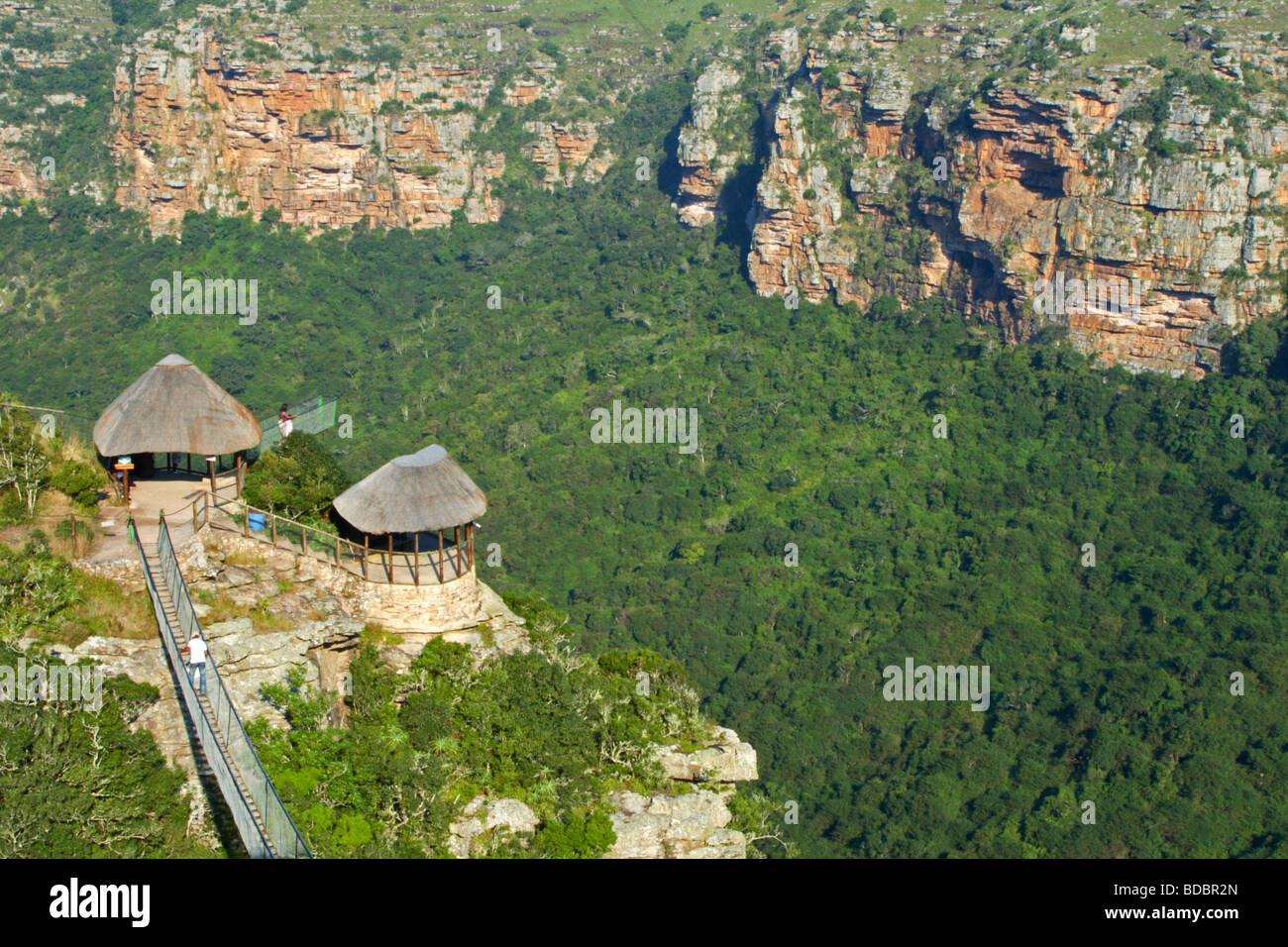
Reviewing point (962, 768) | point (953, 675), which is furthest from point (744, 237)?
point (962, 768)

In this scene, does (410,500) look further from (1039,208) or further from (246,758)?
(1039,208)

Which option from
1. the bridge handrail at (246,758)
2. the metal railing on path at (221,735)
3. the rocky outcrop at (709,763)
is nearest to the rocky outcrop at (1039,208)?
the rocky outcrop at (709,763)

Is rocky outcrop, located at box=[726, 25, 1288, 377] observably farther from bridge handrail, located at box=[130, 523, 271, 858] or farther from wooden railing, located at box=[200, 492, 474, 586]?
bridge handrail, located at box=[130, 523, 271, 858]

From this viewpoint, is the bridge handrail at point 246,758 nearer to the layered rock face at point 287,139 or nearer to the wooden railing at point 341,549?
the wooden railing at point 341,549

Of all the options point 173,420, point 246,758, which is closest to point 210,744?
point 246,758

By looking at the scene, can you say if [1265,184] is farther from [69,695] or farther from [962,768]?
[69,695]

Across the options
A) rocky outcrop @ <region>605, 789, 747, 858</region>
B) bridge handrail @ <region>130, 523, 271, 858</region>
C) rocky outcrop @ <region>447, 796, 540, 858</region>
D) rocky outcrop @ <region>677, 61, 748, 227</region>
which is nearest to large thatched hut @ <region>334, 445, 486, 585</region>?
bridge handrail @ <region>130, 523, 271, 858</region>
